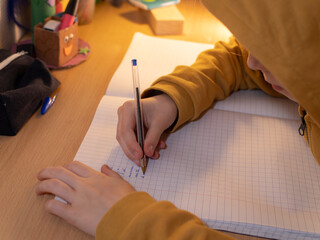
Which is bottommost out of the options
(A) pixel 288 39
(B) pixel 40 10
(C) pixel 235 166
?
(C) pixel 235 166

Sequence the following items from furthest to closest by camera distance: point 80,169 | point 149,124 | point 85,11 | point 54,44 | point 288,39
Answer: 1. point 85,11
2. point 54,44
3. point 149,124
4. point 80,169
5. point 288,39

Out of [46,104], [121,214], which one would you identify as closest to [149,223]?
[121,214]

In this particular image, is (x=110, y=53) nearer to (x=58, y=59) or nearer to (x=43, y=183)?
(x=58, y=59)

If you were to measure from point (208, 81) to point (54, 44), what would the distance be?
37 cm

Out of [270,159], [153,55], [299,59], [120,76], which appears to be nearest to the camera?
[299,59]

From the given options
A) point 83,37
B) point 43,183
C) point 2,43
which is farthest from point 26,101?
point 83,37

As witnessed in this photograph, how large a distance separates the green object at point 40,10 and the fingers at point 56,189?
20.6 inches

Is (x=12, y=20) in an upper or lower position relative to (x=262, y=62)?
lower

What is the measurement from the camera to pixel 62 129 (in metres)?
0.68

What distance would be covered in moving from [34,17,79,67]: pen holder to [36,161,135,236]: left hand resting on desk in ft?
1.16

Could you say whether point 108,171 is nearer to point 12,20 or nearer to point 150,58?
point 150,58

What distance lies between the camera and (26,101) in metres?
0.66

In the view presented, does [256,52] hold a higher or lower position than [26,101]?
higher

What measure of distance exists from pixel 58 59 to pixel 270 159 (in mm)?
536
